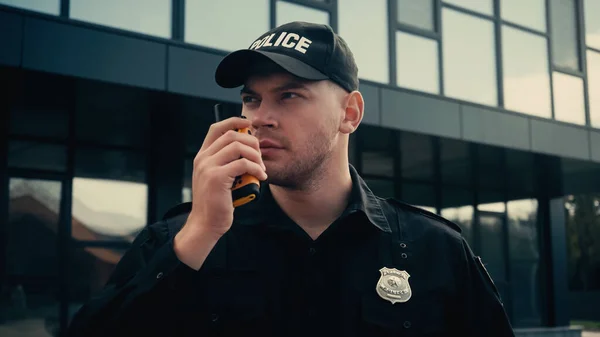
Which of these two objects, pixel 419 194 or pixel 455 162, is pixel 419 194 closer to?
pixel 419 194

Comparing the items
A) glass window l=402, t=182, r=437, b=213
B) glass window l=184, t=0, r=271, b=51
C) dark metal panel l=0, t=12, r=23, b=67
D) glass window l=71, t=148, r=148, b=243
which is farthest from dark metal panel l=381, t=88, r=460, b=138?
dark metal panel l=0, t=12, r=23, b=67

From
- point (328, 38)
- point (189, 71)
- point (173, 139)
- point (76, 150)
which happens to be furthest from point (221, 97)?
point (328, 38)

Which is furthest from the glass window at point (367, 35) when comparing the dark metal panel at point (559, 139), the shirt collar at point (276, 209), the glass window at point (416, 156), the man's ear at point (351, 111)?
the shirt collar at point (276, 209)

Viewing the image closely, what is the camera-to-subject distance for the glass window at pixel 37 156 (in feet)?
28.9

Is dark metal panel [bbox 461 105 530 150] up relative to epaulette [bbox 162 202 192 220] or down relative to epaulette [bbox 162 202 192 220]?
up

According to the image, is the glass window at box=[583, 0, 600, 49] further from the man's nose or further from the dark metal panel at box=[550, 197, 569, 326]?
the man's nose

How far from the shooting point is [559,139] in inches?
467

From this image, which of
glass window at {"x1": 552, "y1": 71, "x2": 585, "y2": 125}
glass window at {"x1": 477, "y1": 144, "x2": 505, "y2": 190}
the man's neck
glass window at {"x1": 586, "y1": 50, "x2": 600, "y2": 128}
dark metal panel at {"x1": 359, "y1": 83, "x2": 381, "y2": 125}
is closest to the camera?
the man's neck

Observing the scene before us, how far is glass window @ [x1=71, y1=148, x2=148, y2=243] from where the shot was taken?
9.23m

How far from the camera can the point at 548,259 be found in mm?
15031

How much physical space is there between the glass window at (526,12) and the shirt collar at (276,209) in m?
10.9

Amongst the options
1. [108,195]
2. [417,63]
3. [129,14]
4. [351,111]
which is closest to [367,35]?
[417,63]

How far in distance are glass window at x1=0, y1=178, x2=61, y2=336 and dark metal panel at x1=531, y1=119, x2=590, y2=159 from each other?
24.5 ft

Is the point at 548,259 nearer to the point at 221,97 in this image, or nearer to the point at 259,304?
the point at 221,97
